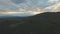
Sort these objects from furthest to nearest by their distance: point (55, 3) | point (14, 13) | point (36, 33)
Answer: point (55, 3) < point (14, 13) < point (36, 33)

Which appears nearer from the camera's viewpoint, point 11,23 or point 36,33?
point 36,33

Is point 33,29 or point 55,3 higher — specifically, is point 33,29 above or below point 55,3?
below

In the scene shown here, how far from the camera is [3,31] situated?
186cm

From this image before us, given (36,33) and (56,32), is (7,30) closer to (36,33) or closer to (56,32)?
(36,33)

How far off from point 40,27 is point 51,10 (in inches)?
39.7

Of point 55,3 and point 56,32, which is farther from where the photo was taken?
point 55,3

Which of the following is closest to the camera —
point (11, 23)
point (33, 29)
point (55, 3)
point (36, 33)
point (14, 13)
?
point (36, 33)

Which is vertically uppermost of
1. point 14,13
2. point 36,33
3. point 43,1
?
point 43,1

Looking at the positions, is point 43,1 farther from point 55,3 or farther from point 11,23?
point 11,23

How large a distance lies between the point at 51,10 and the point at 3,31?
127cm

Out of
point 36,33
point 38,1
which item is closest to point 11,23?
point 36,33

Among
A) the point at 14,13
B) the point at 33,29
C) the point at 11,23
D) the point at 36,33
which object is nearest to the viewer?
the point at 36,33

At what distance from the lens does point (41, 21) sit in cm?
222

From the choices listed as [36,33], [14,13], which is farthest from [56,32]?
[14,13]
